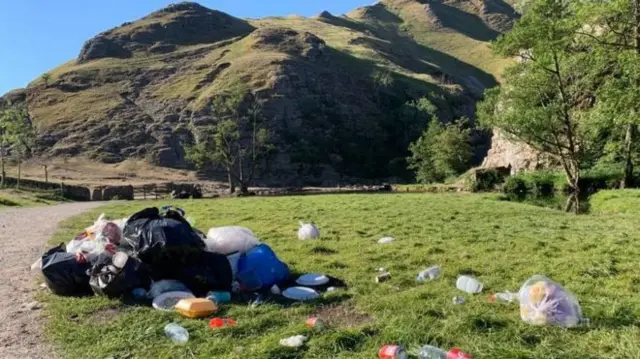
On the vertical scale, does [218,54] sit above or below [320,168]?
above

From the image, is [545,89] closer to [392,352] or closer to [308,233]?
[308,233]

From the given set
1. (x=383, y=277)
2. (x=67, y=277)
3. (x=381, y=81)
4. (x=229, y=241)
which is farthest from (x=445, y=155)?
(x=381, y=81)

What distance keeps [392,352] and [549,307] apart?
1.97m

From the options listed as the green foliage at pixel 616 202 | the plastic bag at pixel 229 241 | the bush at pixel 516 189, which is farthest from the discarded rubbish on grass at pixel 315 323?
the bush at pixel 516 189

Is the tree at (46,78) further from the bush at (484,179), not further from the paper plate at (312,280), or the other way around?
the paper plate at (312,280)

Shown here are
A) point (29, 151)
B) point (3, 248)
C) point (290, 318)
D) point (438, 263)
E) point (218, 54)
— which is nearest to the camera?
point (290, 318)

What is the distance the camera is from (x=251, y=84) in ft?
315

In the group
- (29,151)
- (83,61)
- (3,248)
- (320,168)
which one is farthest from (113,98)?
(3,248)

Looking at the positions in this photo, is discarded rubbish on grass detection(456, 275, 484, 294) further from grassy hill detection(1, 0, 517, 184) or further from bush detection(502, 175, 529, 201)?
grassy hill detection(1, 0, 517, 184)

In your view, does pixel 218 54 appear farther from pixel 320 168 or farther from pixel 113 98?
pixel 320 168

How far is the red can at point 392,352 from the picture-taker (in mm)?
4402

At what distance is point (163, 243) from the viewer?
6684mm

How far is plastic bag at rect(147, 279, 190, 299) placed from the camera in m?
6.56

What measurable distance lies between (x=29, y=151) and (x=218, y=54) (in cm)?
5233
